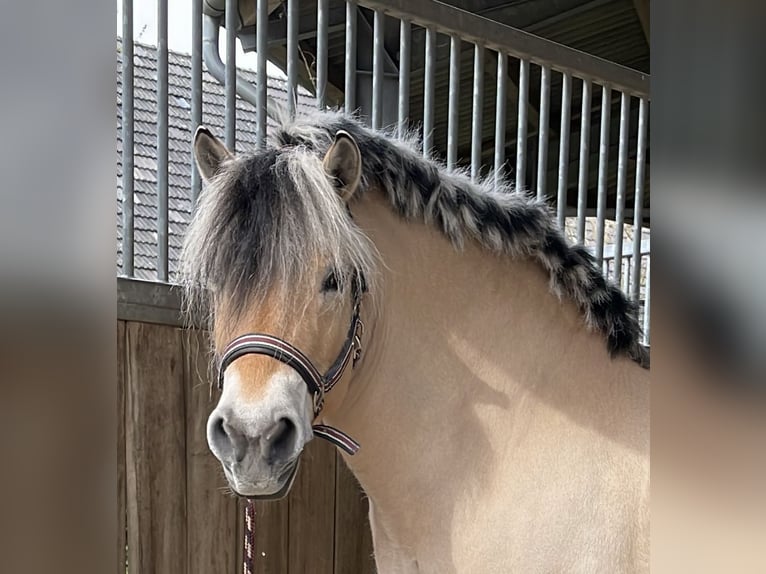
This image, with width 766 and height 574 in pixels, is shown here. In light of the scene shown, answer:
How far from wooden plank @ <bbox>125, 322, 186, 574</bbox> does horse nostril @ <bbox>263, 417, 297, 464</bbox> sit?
730 millimetres

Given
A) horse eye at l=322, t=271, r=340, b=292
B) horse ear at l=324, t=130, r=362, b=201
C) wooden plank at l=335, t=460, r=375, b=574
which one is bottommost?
wooden plank at l=335, t=460, r=375, b=574

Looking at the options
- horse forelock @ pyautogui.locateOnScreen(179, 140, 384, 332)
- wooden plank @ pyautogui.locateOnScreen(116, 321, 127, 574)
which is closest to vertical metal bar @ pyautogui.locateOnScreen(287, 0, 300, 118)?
horse forelock @ pyautogui.locateOnScreen(179, 140, 384, 332)

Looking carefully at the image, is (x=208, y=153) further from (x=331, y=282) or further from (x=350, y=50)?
(x=350, y=50)

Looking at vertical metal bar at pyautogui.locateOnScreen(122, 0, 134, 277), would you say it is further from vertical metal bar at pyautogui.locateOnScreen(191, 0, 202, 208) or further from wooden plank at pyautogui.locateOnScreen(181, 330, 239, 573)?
wooden plank at pyautogui.locateOnScreen(181, 330, 239, 573)

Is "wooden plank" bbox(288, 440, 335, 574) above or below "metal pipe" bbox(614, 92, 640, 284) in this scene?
below

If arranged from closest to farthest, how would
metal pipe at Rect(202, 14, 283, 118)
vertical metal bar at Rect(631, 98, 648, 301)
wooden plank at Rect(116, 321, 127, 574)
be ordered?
wooden plank at Rect(116, 321, 127, 574) → metal pipe at Rect(202, 14, 283, 118) → vertical metal bar at Rect(631, 98, 648, 301)

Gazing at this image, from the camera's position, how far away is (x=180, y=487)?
1912mm

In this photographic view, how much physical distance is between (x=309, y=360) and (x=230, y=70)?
3.41ft

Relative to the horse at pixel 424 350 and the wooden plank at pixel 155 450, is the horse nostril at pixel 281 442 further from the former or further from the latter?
the wooden plank at pixel 155 450

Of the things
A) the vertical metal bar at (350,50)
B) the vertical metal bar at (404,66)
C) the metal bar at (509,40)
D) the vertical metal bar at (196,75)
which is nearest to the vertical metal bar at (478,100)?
the metal bar at (509,40)

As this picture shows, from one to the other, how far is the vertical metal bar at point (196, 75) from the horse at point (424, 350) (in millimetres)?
451

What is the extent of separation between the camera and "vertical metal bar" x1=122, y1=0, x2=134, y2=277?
71.7 inches
